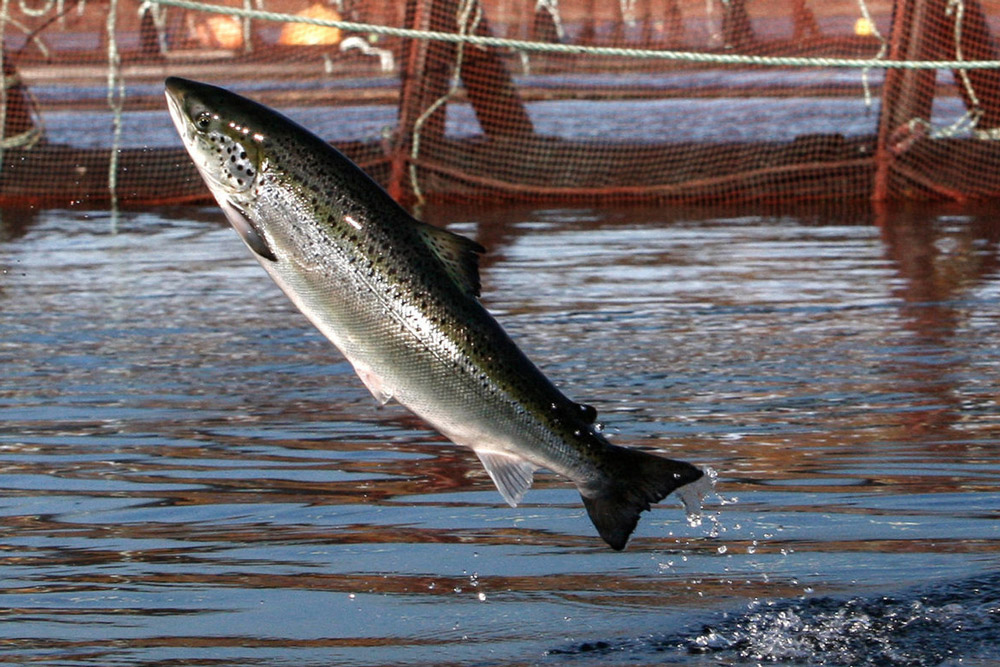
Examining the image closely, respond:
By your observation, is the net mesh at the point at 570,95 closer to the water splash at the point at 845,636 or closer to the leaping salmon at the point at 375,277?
the water splash at the point at 845,636

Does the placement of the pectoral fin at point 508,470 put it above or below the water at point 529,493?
above

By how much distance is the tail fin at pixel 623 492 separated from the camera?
399 centimetres

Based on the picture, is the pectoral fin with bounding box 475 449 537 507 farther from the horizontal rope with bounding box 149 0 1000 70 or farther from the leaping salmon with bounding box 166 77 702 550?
the horizontal rope with bounding box 149 0 1000 70

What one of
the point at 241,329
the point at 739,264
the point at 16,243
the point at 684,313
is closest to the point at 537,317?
the point at 684,313

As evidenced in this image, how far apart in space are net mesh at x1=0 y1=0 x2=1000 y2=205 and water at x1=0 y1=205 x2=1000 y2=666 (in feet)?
14.6

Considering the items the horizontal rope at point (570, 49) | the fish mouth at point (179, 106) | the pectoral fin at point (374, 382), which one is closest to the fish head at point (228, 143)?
the fish mouth at point (179, 106)

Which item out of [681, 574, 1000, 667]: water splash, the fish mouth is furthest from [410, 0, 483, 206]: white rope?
the fish mouth

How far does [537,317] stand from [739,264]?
2460mm

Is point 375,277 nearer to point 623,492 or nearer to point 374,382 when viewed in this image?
point 374,382

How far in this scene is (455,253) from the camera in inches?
154

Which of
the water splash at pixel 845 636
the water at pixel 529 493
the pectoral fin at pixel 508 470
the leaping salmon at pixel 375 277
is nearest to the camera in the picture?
the leaping salmon at pixel 375 277

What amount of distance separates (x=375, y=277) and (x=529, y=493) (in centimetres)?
224

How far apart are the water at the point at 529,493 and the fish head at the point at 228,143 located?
111 centimetres

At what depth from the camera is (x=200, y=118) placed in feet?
12.7
